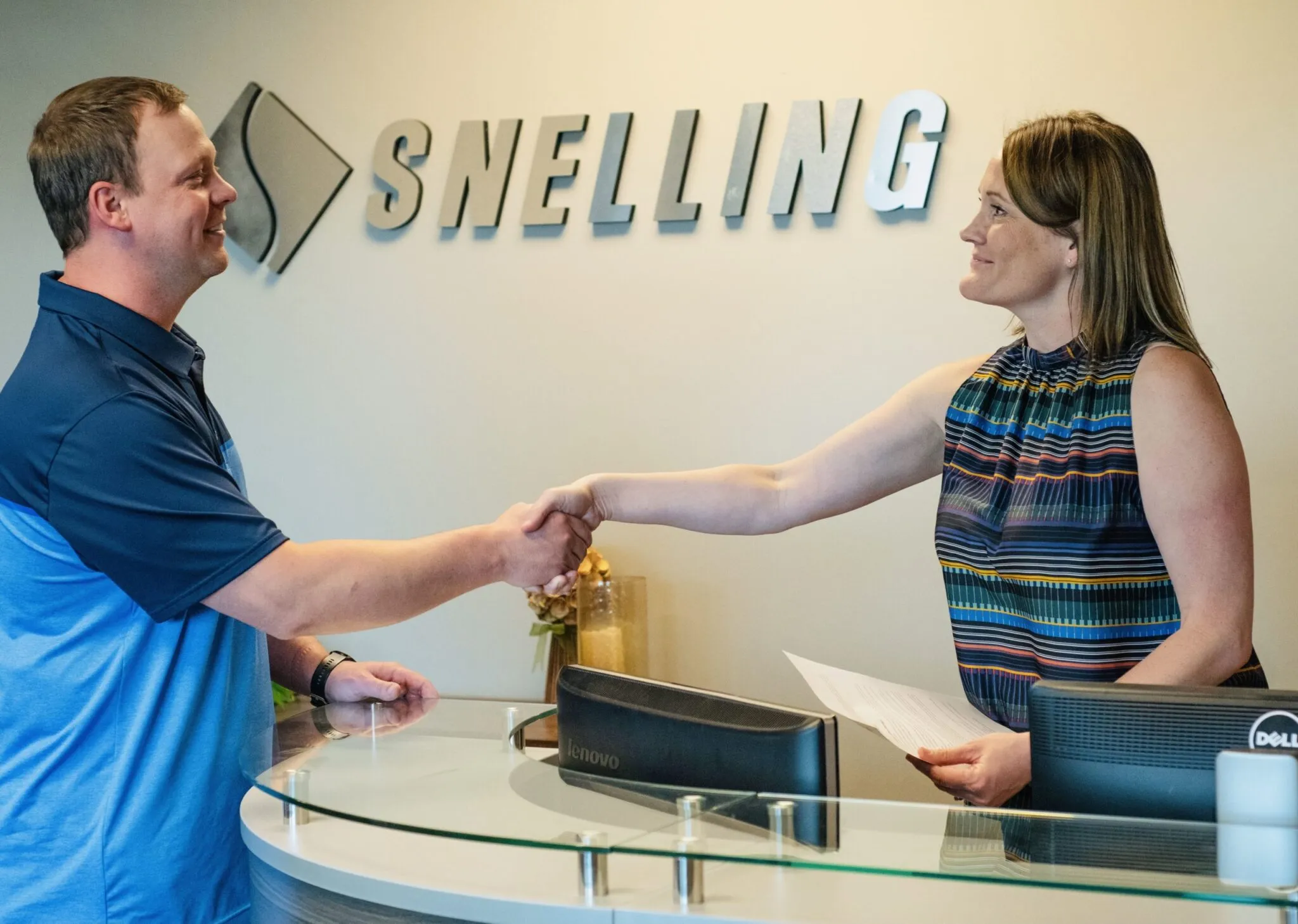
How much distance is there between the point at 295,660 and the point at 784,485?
101cm

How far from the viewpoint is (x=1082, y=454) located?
195cm

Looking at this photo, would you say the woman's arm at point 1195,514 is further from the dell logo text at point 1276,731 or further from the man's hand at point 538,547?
the man's hand at point 538,547

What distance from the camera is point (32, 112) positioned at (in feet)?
13.2

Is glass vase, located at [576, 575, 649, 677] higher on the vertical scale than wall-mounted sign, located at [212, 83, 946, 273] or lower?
lower

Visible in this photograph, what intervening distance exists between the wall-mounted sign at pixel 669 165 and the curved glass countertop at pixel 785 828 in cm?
207

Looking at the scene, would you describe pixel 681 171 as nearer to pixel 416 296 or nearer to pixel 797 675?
pixel 416 296

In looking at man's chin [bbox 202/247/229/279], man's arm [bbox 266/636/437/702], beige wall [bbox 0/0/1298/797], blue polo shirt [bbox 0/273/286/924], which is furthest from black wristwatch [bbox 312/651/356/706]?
beige wall [bbox 0/0/1298/797]

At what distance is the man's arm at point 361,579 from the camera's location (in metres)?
1.66

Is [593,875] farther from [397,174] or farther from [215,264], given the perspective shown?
[397,174]

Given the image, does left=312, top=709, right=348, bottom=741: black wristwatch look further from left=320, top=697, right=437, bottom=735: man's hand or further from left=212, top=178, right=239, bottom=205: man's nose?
left=212, top=178, right=239, bottom=205: man's nose

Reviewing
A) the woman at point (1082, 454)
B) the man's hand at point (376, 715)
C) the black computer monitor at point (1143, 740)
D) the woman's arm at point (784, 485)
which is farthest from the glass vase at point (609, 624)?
the black computer monitor at point (1143, 740)

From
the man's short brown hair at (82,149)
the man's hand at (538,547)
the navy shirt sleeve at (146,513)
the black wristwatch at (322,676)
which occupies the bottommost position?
the black wristwatch at (322,676)

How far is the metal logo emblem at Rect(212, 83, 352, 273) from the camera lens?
3.76 metres

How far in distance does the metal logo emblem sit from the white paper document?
2.56 meters
